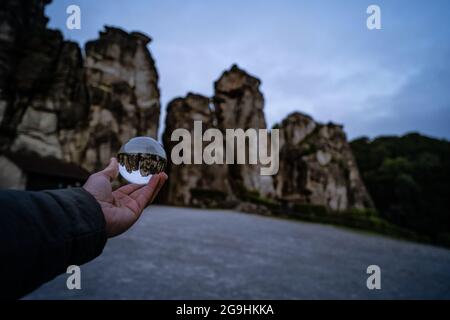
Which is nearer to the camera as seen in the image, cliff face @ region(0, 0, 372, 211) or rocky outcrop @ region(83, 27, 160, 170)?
cliff face @ region(0, 0, 372, 211)

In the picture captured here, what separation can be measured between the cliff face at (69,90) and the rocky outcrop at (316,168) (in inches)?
885

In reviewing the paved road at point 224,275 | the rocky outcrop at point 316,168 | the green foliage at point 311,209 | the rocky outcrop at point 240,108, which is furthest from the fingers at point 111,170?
the rocky outcrop at point 316,168

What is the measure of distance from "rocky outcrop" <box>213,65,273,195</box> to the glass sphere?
135 feet

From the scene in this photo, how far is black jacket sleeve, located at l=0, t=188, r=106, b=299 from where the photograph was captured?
0.86 metres

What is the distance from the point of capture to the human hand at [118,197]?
144 cm

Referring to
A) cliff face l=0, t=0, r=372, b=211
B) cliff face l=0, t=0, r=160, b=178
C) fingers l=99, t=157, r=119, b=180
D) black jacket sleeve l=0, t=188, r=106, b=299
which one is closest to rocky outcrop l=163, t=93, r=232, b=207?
cliff face l=0, t=0, r=372, b=211

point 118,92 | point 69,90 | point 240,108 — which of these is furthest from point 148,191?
point 240,108

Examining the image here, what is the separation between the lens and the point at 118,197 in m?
1.69

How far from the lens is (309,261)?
9.67 metres

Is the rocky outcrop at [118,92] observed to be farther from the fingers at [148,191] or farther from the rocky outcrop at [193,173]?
the fingers at [148,191]

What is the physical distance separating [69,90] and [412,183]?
46.0 m

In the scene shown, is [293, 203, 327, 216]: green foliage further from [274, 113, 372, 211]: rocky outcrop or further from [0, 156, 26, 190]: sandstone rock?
[0, 156, 26, 190]: sandstone rock

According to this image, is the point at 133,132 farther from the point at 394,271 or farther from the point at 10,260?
the point at 10,260
